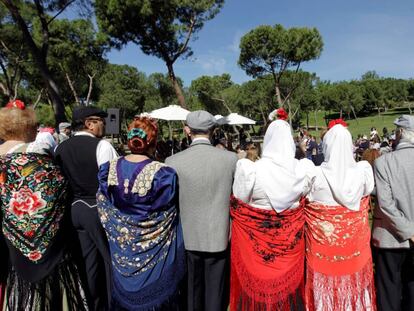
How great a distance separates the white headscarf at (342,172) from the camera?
2365 millimetres

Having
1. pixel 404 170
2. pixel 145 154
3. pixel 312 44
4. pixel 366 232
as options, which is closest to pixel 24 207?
pixel 145 154

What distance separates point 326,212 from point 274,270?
60 centimetres

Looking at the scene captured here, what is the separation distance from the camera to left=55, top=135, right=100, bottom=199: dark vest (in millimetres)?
2617

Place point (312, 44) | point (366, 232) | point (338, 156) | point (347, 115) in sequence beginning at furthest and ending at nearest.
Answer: point (347, 115), point (312, 44), point (366, 232), point (338, 156)

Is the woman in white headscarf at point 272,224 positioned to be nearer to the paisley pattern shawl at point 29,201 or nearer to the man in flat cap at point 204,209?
the man in flat cap at point 204,209

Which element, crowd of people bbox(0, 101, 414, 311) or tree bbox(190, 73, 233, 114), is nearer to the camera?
crowd of people bbox(0, 101, 414, 311)

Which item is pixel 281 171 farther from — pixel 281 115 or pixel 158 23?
pixel 158 23

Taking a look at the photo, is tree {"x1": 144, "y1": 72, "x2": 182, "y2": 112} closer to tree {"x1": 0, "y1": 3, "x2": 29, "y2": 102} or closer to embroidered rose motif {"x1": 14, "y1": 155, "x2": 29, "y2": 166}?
tree {"x1": 0, "y1": 3, "x2": 29, "y2": 102}

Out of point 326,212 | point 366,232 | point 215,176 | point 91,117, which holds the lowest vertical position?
point 366,232

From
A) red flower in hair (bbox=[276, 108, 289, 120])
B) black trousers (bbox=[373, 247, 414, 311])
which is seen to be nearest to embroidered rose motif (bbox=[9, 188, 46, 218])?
red flower in hair (bbox=[276, 108, 289, 120])

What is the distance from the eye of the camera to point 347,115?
6538 centimetres

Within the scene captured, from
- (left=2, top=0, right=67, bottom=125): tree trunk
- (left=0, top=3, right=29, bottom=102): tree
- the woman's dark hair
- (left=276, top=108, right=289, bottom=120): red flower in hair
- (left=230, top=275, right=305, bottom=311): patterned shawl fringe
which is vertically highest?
(left=0, top=3, right=29, bottom=102): tree

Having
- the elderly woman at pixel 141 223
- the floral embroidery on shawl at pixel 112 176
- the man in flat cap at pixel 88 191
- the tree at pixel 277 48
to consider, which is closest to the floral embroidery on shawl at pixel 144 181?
the elderly woman at pixel 141 223

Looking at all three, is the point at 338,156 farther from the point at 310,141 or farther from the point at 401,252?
the point at 310,141
